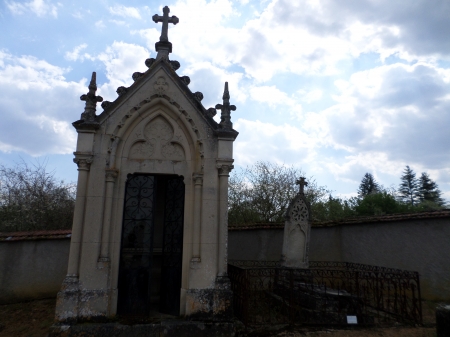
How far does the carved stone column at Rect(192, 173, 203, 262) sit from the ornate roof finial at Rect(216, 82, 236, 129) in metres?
1.20

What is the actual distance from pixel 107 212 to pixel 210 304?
2.56 metres

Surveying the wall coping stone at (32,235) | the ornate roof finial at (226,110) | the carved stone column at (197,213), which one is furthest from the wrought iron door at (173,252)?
the wall coping stone at (32,235)

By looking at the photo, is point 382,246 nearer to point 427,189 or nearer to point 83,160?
point 83,160

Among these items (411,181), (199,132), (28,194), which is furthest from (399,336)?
(411,181)

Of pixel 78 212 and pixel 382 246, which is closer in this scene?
pixel 78 212

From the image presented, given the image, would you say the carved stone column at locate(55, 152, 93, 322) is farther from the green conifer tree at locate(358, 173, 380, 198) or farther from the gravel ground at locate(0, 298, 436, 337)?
the green conifer tree at locate(358, 173, 380, 198)

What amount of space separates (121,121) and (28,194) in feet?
33.4

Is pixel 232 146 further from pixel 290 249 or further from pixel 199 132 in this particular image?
pixel 290 249

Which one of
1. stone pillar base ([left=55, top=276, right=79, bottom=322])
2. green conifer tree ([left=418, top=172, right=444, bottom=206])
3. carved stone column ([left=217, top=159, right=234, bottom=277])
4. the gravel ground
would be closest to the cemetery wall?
the gravel ground

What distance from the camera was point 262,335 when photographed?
5398mm

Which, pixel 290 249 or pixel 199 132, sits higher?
pixel 199 132

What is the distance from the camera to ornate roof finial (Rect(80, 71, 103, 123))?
5.88 meters

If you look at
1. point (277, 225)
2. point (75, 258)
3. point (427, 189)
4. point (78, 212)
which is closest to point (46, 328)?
point (75, 258)

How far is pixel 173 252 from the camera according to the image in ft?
20.6
